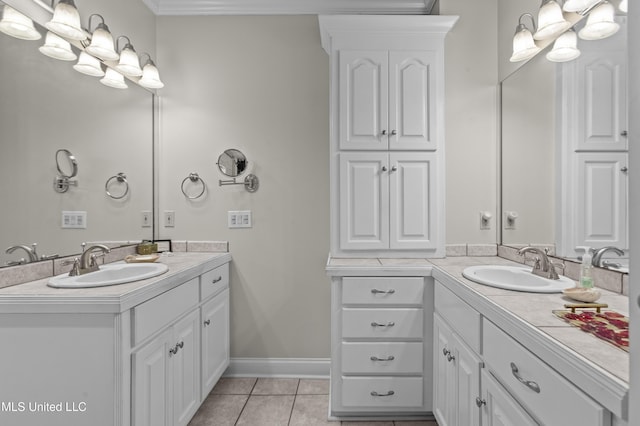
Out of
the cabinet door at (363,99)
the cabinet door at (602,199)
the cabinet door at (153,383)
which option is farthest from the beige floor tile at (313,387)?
the cabinet door at (602,199)

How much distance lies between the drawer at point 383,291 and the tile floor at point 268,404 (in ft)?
2.26

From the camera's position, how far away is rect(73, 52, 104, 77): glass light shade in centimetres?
176

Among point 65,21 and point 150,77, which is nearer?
point 65,21

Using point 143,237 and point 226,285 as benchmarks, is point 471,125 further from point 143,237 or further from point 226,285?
point 143,237

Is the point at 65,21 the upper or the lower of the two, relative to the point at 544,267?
upper

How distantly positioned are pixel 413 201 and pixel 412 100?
0.63 meters

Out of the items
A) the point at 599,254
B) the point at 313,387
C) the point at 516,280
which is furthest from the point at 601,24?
the point at 313,387

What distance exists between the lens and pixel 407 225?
7.02 ft

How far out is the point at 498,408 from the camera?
1.13 meters

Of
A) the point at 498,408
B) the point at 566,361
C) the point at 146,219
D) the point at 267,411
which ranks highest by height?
the point at 146,219

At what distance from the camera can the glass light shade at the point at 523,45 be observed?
1.80 metres

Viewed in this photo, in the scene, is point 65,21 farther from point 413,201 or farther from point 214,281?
point 413,201

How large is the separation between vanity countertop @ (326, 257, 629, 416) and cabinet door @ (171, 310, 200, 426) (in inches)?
51.9

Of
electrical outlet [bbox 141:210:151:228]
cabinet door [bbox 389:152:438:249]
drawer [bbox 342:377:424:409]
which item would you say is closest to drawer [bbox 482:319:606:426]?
drawer [bbox 342:377:424:409]
